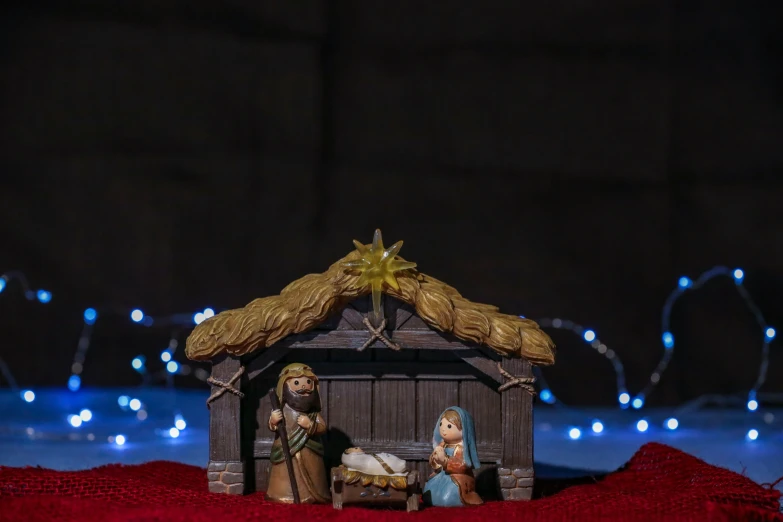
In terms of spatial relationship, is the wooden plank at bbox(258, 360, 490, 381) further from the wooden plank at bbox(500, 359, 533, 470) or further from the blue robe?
the blue robe

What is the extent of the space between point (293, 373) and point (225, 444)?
0.32 meters

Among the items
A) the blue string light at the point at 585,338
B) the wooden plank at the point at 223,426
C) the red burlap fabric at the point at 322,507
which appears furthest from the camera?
the blue string light at the point at 585,338

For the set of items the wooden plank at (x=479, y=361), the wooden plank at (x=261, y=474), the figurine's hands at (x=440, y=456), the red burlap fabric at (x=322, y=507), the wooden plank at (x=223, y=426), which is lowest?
the red burlap fabric at (x=322, y=507)

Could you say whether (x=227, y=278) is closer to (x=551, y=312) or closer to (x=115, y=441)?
(x=115, y=441)

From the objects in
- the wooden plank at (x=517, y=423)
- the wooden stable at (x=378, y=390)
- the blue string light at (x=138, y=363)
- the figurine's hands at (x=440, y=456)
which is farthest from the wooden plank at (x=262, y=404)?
the blue string light at (x=138, y=363)

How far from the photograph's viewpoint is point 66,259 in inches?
219

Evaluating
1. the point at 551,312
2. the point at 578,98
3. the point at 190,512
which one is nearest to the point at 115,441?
the point at 190,512

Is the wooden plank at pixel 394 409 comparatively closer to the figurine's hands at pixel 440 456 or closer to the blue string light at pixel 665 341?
the figurine's hands at pixel 440 456

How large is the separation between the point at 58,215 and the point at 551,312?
2.54 meters

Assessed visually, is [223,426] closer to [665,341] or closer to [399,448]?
[399,448]

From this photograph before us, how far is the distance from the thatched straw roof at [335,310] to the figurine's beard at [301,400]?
0.55 feet

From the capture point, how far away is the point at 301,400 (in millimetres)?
3148

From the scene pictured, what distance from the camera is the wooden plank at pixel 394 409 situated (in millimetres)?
3369

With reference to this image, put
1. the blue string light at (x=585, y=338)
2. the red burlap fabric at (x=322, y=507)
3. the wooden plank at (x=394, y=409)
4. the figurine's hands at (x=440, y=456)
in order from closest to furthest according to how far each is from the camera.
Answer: the red burlap fabric at (x=322, y=507) → the figurine's hands at (x=440, y=456) → the wooden plank at (x=394, y=409) → the blue string light at (x=585, y=338)
